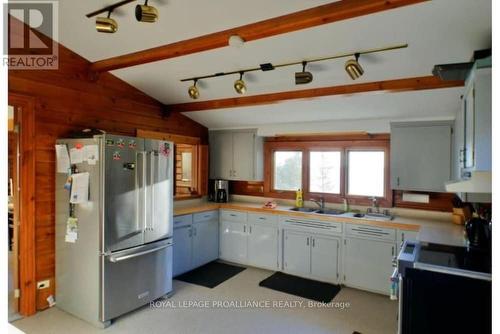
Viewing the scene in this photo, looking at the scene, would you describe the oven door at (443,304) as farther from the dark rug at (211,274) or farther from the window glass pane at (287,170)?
the window glass pane at (287,170)

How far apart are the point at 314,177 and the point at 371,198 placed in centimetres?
89

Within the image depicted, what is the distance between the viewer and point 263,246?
4480mm

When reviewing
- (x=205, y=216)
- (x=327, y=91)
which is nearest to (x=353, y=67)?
(x=327, y=91)

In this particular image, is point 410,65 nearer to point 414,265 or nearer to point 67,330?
point 414,265

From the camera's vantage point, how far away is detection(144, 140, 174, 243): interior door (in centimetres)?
328

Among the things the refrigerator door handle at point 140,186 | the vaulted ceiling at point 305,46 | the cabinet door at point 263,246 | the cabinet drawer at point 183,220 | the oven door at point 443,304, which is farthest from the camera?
the cabinet door at point 263,246

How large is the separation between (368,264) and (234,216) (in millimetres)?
1992

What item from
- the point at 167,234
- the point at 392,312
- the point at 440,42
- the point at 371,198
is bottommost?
the point at 392,312

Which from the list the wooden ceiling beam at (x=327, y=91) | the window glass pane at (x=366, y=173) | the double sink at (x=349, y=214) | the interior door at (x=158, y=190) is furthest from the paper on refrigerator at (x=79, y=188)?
the window glass pane at (x=366, y=173)

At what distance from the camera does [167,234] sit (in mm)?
3541

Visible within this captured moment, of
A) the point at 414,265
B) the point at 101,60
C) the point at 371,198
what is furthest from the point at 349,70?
the point at 101,60

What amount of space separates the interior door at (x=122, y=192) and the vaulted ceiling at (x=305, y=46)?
982mm

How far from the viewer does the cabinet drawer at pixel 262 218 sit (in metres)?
4.41

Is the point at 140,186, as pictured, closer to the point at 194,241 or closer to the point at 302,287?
the point at 194,241
